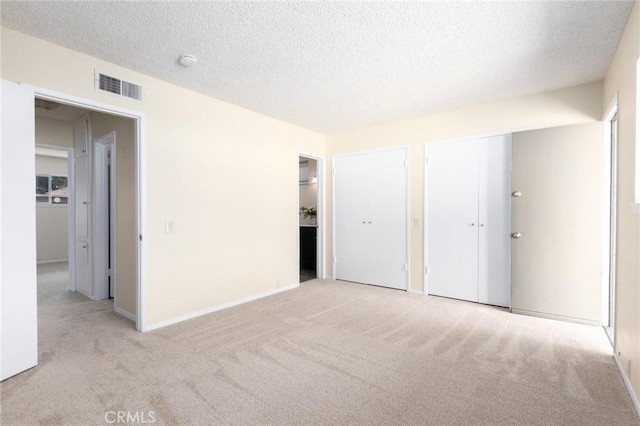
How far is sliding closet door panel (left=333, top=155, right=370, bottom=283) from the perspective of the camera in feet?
16.4

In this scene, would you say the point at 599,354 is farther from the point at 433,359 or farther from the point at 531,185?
the point at 531,185

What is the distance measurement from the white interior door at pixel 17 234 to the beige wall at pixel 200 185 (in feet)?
0.99

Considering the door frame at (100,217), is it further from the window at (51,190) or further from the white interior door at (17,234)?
the window at (51,190)

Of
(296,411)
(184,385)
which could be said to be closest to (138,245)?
(184,385)

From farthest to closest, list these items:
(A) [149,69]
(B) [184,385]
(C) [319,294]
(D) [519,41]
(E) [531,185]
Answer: (C) [319,294], (E) [531,185], (A) [149,69], (D) [519,41], (B) [184,385]

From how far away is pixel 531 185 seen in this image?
340 centimetres

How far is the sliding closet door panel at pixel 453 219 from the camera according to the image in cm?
397

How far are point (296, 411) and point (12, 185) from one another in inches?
96.5

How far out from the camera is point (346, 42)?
2.42m

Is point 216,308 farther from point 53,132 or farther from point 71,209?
point 53,132

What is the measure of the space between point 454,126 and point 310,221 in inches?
139

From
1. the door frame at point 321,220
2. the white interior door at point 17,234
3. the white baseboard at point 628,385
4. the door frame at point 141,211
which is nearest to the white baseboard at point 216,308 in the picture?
the door frame at point 141,211

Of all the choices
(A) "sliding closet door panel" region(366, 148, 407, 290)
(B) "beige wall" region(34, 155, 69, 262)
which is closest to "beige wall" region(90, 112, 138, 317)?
(A) "sliding closet door panel" region(366, 148, 407, 290)

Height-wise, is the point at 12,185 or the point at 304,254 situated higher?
the point at 12,185
